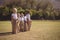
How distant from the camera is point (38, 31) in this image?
2.55 m

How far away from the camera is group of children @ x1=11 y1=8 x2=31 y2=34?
2500 mm

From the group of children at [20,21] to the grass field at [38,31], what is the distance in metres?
0.05

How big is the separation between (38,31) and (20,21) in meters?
0.27

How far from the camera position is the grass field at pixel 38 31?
2480 mm

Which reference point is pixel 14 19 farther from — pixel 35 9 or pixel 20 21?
pixel 35 9

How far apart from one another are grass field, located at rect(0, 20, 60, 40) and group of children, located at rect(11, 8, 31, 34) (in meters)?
0.05

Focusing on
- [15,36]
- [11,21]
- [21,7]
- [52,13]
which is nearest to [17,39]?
[15,36]

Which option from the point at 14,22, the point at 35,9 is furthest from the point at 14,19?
the point at 35,9

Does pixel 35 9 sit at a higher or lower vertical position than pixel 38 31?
higher

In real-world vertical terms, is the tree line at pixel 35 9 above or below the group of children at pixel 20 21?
above

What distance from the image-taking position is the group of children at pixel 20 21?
250cm

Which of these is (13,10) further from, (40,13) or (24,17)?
(40,13)

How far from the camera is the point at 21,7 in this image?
2525mm

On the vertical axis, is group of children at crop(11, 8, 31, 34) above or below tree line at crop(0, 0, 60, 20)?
below
